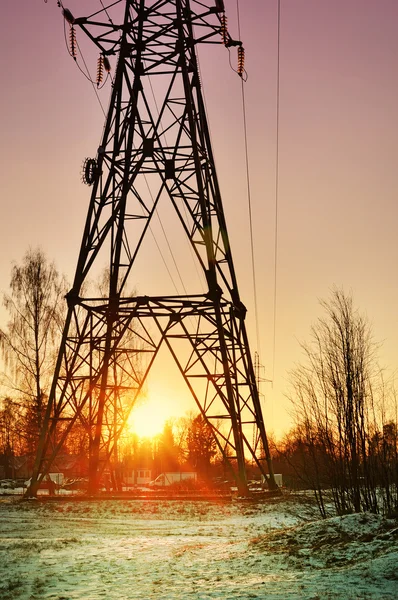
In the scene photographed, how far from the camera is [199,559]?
8.50 m

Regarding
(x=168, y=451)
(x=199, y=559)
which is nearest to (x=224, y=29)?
(x=199, y=559)

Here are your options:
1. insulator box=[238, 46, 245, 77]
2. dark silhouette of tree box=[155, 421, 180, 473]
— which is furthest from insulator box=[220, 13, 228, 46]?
dark silhouette of tree box=[155, 421, 180, 473]

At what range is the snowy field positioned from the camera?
21.0 ft

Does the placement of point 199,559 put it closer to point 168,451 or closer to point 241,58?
point 241,58

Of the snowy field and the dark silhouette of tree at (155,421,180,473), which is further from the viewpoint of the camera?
the dark silhouette of tree at (155,421,180,473)

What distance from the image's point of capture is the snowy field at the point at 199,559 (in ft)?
21.0

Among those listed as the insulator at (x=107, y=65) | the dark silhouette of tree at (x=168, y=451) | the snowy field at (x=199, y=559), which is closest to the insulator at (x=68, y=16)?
the insulator at (x=107, y=65)

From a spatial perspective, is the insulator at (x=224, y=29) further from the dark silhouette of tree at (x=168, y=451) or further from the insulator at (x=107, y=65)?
the dark silhouette of tree at (x=168, y=451)

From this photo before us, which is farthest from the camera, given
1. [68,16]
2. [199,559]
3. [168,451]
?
[168,451]

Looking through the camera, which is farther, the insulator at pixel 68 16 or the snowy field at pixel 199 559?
the insulator at pixel 68 16

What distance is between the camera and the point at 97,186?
19859 millimetres

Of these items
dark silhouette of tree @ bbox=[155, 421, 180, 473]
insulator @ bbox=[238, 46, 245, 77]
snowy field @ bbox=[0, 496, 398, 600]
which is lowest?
snowy field @ bbox=[0, 496, 398, 600]

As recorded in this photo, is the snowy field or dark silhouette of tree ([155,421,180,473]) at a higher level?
dark silhouette of tree ([155,421,180,473])

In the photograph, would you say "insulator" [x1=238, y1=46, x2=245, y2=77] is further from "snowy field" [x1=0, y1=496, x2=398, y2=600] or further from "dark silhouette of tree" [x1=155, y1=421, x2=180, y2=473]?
"dark silhouette of tree" [x1=155, y1=421, x2=180, y2=473]
